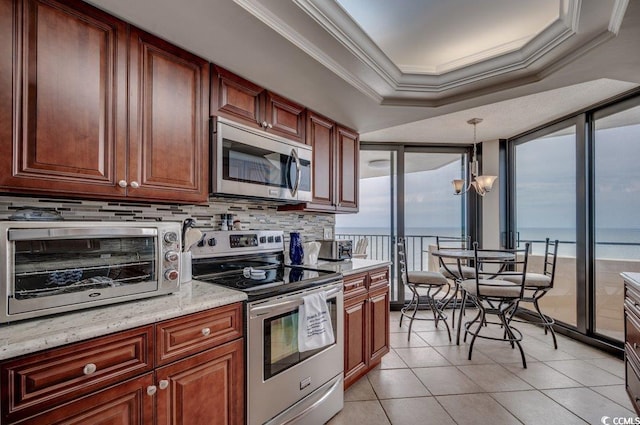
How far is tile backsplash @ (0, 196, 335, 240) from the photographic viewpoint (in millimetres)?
1442

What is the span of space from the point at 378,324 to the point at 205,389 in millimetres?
1637

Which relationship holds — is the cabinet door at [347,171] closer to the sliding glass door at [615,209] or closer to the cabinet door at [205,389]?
the cabinet door at [205,389]

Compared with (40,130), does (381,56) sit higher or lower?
higher

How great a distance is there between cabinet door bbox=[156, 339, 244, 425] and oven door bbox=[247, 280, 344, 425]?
7 centimetres

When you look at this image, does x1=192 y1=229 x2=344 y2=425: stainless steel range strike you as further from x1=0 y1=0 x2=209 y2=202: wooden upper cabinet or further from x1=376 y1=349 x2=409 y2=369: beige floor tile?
x1=376 y1=349 x2=409 y2=369: beige floor tile

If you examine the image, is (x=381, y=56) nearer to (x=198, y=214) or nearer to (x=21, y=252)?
(x=198, y=214)

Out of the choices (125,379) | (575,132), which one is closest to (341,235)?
(575,132)

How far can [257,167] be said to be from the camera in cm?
204

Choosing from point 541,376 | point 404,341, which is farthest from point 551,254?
point 404,341

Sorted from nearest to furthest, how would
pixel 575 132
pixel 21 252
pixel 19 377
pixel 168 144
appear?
pixel 19 377 < pixel 21 252 < pixel 168 144 < pixel 575 132

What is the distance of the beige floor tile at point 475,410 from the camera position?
77.2 inches

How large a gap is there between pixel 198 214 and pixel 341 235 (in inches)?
140

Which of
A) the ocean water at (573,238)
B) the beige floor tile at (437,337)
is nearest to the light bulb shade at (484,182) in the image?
the ocean water at (573,238)

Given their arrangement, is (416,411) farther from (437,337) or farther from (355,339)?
(437,337)
